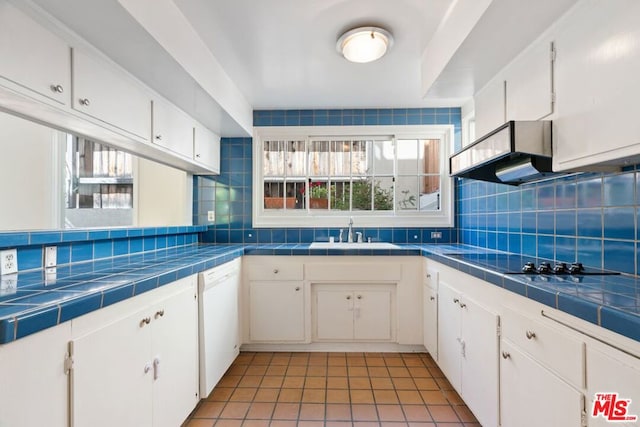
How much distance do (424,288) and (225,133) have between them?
7.40 ft

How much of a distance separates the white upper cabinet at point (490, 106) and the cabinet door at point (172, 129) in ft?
6.67

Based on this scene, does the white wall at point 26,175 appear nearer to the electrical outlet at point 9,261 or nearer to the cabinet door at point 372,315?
the electrical outlet at point 9,261

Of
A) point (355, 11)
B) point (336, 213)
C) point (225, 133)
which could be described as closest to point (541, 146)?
point (355, 11)

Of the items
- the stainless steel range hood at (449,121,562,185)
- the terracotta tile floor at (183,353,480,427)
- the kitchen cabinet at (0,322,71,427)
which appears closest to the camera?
the kitchen cabinet at (0,322,71,427)

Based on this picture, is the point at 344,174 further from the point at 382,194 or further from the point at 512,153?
the point at 512,153

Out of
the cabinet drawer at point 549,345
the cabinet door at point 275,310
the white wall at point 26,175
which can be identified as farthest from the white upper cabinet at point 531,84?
the white wall at point 26,175

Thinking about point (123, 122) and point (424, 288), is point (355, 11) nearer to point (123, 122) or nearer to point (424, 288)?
point (123, 122)

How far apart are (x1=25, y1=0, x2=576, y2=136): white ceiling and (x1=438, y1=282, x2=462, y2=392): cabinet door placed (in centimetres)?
136

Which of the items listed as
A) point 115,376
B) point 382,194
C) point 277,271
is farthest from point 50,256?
point 382,194

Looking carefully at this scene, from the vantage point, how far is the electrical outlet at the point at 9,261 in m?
1.32

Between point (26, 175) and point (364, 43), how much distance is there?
2.00m

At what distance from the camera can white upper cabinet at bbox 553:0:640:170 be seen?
1043 mm

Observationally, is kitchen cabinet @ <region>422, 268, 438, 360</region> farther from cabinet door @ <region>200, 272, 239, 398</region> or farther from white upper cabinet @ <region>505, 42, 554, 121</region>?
cabinet door @ <region>200, 272, 239, 398</region>

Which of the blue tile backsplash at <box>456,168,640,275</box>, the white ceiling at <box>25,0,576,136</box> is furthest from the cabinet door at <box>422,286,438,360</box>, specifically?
the white ceiling at <box>25,0,576,136</box>
